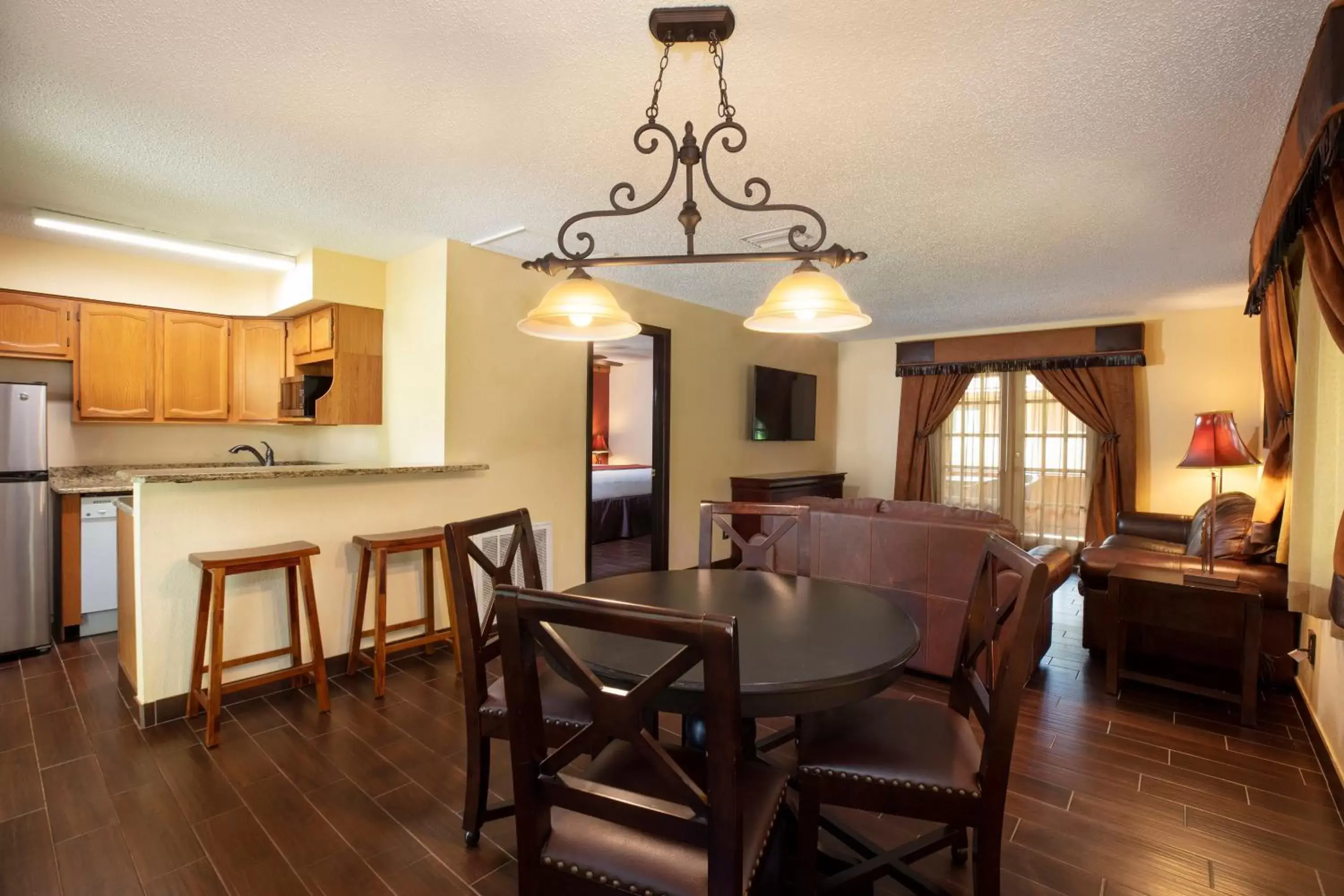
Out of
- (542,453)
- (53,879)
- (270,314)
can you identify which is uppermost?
(270,314)

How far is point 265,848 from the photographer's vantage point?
182 centimetres

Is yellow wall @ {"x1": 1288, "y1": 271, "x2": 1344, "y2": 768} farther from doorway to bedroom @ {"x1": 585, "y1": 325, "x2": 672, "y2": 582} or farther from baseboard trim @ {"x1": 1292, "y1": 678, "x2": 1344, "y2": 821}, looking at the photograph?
doorway to bedroom @ {"x1": 585, "y1": 325, "x2": 672, "y2": 582}

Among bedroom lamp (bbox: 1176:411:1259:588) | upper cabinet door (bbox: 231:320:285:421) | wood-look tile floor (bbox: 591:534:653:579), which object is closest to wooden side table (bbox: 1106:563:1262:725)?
bedroom lamp (bbox: 1176:411:1259:588)

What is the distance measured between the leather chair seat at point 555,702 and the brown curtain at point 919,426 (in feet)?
17.6

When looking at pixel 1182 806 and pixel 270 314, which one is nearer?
pixel 1182 806

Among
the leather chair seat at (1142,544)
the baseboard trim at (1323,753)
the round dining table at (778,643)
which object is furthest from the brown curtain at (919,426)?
the round dining table at (778,643)

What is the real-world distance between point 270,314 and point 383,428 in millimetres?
1314

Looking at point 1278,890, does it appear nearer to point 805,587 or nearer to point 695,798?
point 805,587

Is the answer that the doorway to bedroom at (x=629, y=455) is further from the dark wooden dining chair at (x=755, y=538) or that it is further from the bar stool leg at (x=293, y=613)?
the bar stool leg at (x=293, y=613)

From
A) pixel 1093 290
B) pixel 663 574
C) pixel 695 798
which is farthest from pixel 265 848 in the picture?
pixel 1093 290

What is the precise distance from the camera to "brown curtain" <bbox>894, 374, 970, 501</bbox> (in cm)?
642

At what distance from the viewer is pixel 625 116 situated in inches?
81.7

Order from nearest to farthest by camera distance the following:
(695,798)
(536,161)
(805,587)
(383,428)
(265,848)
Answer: (695,798) < (265,848) < (805,587) < (536,161) < (383,428)

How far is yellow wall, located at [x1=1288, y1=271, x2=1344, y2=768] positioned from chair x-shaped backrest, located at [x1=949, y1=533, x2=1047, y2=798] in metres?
1.33
